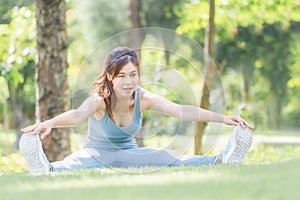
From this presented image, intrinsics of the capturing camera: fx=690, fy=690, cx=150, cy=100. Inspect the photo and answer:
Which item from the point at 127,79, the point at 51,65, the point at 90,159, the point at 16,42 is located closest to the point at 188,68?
the point at 90,159

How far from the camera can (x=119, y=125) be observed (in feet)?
18.1

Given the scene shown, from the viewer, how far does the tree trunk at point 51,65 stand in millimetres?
8070

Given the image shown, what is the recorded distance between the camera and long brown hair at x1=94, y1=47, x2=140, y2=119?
5.14 metres

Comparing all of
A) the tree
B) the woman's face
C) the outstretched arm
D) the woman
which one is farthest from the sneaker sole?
the tree

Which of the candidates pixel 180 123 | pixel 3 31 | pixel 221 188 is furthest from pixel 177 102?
pixel 3 31

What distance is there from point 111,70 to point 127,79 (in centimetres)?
16

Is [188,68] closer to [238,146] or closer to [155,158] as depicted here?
[155,158]

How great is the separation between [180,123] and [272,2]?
19.9 feet

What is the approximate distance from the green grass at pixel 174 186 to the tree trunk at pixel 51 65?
388cm

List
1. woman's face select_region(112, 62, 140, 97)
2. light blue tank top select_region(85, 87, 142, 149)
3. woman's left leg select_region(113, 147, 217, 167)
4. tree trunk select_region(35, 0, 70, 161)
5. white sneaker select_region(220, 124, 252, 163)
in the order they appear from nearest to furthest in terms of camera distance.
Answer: woman's face select_region(112, 62, 140, 97) < white sneaker select_region(220, 124, 252, 163) < woman's left leg select_region(113, 147, 217, 167) < light blue tank top select_region(85, 87, 142, 149) < tree trunk select_region(35, 0, 70, 161)

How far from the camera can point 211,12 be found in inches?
369

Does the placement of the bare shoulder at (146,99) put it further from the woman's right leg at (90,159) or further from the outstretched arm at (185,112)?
the woman's right leg at (90,159)

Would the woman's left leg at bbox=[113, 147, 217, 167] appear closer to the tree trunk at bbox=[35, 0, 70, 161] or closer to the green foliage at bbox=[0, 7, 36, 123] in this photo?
the tree trunk at bbox=[35, 0, 70, 161]

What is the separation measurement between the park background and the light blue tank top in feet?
0.38
